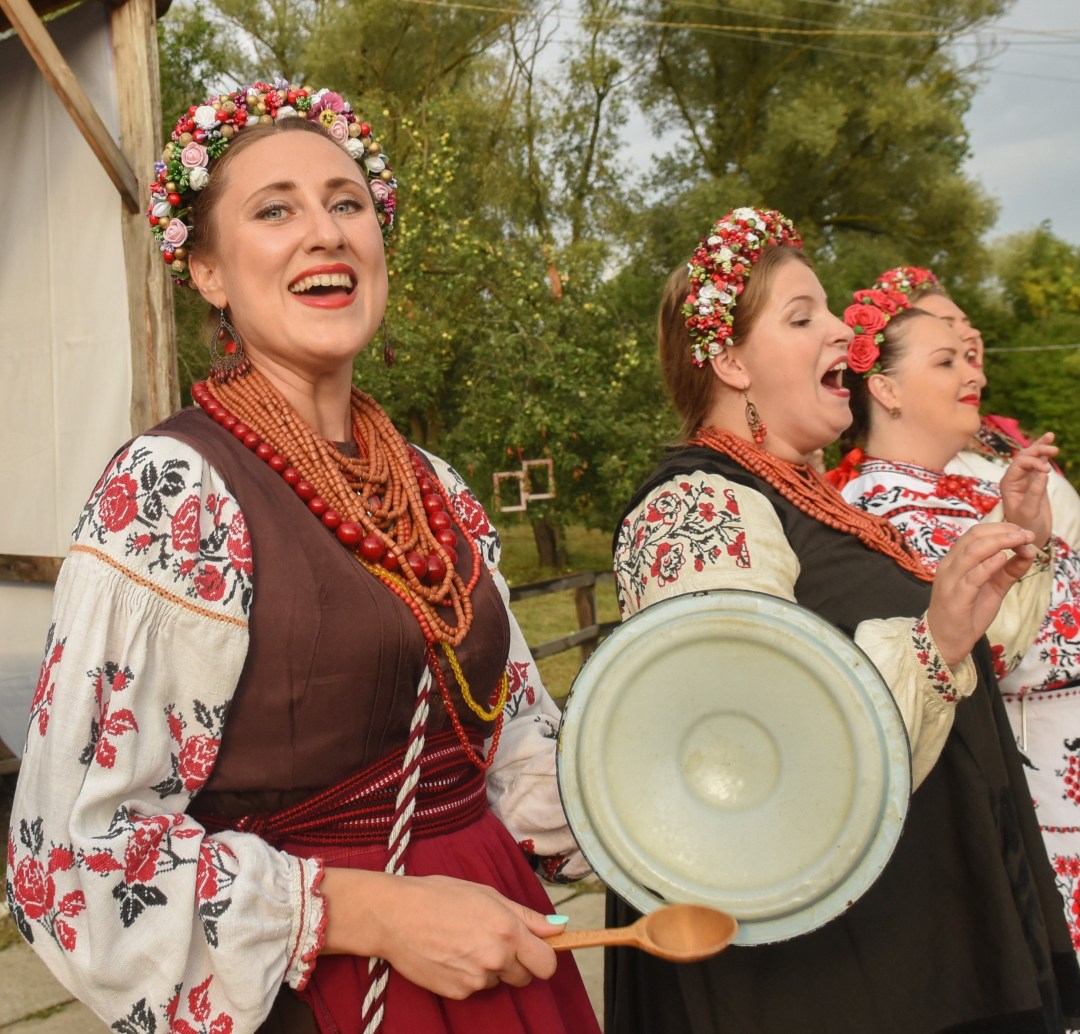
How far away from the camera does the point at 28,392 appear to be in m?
4.46

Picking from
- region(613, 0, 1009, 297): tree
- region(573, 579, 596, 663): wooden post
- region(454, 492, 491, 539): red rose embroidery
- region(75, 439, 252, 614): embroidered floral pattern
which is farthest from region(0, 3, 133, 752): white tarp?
region(613, 0, 1009, 297): tree

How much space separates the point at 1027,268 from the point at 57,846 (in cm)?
1870

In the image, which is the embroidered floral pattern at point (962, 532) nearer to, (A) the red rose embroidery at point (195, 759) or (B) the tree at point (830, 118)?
(A) the red rose embroidery at point (195, 759)

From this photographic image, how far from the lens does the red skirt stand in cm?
124

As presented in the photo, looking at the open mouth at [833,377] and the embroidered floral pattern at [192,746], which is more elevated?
the open mouth at [833,377]

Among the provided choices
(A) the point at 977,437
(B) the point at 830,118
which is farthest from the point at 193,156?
(B) the point at 830,118

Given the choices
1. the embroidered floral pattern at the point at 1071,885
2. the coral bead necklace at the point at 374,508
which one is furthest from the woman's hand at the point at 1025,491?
the coral bead necklace at the point at 374,508

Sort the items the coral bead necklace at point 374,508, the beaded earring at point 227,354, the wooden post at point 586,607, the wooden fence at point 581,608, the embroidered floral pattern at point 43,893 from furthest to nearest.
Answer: the wooden post at point 586,607 < the wooden fence at point 581,608 < the beaded earring at point 227,354 < the coral bead necklace at point 374,508 < the embroidered floral pattern at point 43,893

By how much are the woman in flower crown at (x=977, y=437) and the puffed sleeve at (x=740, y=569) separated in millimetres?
1281

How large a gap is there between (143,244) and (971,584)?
3.25 metres

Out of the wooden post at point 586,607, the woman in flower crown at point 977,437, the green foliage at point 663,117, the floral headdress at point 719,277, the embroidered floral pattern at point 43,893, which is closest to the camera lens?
the embroidered floral pattern at point 43,893

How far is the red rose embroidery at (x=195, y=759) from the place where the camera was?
1179 millimetres

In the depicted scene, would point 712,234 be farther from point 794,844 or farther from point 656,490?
point 794,844

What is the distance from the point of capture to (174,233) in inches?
58.2
